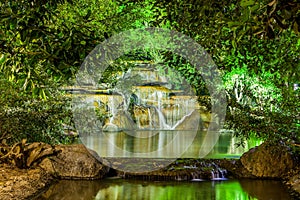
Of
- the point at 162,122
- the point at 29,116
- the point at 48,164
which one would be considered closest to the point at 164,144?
the point at 162,122

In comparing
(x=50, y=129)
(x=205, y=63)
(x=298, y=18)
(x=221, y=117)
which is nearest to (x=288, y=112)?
(x=221, y=117)

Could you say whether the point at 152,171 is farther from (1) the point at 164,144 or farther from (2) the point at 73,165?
(1) the point at 164,144

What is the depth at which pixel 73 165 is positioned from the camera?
29.7 ft

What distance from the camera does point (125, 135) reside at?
18.5 m

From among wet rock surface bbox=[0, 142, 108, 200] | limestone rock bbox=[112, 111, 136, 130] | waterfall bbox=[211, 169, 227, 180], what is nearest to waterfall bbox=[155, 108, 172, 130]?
limestone rock bbox=[112, 111, 136, 130]

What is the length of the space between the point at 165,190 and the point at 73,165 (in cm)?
206

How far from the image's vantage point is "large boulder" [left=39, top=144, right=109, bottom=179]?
8.96 m

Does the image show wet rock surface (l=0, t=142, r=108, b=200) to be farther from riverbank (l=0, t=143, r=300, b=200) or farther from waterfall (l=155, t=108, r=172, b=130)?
waterfall (l=155, t=108, r=172, b=130)

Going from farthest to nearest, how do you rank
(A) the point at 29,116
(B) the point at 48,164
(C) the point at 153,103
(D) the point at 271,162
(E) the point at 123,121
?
(C) the point at 153,103 < (E) the point at 123,121 < (A) the point at 29,116 < (D) the point at 271,162 < (B) the point at 48,164

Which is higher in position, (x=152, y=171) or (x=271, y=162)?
(x=271, y=162)

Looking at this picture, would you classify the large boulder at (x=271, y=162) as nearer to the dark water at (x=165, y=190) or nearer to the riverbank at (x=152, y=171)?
the riverbank at (x=152, y=171)

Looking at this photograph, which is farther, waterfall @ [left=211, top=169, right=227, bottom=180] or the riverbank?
waterfall @ [left=211, top=169, right=227, bottom=180]

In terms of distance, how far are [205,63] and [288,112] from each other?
357 cm

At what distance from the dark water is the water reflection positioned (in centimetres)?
364
